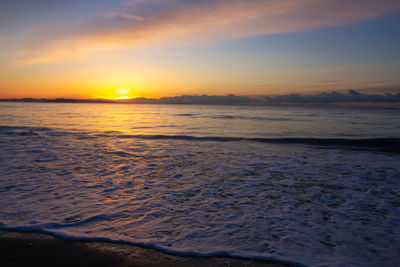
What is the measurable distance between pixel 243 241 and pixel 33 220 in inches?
142

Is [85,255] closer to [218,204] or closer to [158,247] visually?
[158,247]

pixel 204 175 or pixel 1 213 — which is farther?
pixel 204 175

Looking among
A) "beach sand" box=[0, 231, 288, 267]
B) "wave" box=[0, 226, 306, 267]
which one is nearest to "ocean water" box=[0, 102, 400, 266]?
"wave" box=[0, 226, 306, 267]

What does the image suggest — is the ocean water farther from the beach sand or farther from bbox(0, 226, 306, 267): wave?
the beach sand

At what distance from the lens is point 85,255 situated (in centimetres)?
340

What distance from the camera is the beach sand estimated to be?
3234mm

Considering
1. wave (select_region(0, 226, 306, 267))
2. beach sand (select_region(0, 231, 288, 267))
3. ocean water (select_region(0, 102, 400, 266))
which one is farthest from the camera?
ocean water (select_region(0, 102, 400, 266))

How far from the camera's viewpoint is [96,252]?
347 cm

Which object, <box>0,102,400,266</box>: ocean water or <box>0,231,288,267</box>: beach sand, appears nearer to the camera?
<box>0,231,288,267</box>: beach sand

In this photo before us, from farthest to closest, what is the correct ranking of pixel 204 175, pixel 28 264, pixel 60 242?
1. pixel 204 175
2. pixel 60 242
3. pixel 28 264

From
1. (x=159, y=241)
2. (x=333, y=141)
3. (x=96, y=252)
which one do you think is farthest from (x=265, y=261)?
(x=333, y=141)

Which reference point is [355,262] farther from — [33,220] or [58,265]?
[33,220]

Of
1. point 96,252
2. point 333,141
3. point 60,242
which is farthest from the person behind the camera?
point 333,141

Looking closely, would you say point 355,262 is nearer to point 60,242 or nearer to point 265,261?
point 265,261
